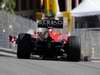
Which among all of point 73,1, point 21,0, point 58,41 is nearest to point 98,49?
point 58,41

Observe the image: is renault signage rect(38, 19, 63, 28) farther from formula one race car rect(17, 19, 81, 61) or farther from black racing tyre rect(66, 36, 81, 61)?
black racing tyre rect(66, 36, 81, 61)

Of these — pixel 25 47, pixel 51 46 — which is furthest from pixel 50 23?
pixel 51 46

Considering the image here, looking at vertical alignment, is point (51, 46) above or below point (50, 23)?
below

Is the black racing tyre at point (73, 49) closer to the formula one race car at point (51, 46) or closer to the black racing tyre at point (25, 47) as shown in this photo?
the formula one race car at point (51, 46)

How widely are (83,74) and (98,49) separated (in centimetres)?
A: 963

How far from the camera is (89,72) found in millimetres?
16438

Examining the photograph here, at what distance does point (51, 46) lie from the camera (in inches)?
915

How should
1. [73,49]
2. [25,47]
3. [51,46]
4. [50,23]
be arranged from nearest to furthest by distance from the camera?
[73,49], [51,46], [25,47], [50,23]

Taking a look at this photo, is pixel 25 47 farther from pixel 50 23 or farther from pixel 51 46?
pixel 50 23

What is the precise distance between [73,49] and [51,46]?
1.03m

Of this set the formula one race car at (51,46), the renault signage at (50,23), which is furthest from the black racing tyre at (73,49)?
the renault signage at (50,23)

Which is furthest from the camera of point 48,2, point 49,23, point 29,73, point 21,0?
point 21,0

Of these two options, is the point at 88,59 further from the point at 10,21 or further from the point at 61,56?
the point at 10,21

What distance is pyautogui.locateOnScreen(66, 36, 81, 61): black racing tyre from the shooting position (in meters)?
22.9
